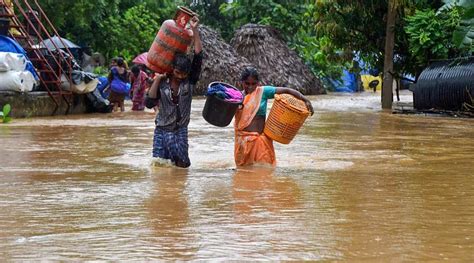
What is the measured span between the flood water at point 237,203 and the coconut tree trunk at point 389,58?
993cm

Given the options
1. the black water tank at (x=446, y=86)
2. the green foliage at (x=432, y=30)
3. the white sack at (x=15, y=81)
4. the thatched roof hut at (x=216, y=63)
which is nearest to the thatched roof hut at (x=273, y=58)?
the thatched roof hut at (x=216, y=63)

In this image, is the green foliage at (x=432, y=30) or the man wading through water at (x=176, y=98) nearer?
the man wading through water at (x=176, y=98)

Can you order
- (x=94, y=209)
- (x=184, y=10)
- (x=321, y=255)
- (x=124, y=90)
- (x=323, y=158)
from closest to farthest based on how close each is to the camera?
(x=321, y=255), (x=94, y=209), (x=184, y=10), (x=323, y=158), (x=124, y=90)

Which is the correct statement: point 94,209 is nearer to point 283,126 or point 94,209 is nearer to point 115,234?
point 115,234

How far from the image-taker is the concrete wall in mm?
16562

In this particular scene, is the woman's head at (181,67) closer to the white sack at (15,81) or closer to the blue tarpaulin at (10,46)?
the white sack at (15,81)

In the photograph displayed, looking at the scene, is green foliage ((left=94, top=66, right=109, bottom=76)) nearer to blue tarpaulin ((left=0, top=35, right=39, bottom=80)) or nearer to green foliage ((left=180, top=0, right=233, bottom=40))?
green foliage ((left=180, top=0, right=233, bottom=40))

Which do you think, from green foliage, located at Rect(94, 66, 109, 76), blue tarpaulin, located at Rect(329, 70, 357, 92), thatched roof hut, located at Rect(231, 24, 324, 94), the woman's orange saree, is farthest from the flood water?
blue tarpaulin, located at Rect(329, 70, 357, 92)

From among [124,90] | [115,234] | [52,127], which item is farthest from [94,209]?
[124,90]

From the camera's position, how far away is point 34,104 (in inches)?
677

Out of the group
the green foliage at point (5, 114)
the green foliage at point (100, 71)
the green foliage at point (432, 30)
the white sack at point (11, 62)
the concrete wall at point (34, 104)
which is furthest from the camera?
the green foliage at point (100, 71)

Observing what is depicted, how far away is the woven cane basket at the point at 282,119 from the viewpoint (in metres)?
8.10

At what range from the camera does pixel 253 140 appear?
812cm

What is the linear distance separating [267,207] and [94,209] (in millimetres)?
1134
